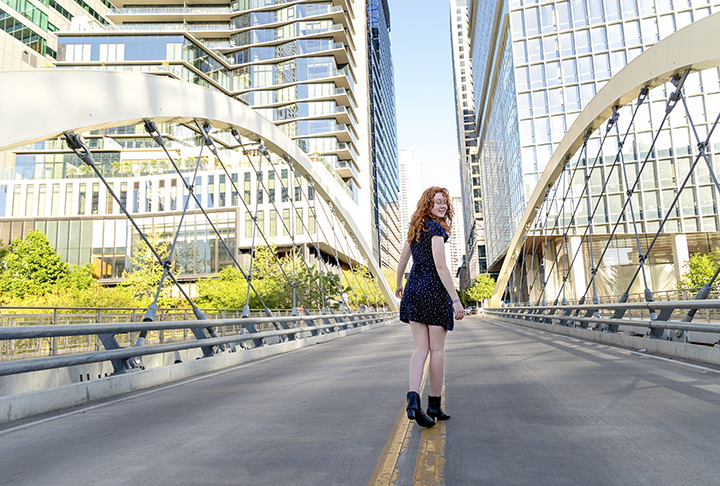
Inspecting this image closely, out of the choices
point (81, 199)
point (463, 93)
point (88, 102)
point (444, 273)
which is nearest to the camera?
point (444, 273)

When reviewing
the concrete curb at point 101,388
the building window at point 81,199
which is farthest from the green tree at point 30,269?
the concrete curb at point 101,388

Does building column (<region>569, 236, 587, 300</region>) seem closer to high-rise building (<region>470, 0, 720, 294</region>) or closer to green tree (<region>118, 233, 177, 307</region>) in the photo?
high-rise building (<region>470, 0, 720, 294</region>)

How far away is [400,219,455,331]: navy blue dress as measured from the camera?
4484 millimetres

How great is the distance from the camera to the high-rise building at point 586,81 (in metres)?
43.4

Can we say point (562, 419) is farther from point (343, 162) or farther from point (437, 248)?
point (343, 162)

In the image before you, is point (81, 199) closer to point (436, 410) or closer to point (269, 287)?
point (269, 287)

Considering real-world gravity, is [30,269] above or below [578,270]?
above

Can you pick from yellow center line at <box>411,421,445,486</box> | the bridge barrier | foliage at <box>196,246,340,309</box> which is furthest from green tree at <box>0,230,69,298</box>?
yellow center line at <box>411,421,445,486</box>

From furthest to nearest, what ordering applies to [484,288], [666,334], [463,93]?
[463,93], [484,288], [666,334]

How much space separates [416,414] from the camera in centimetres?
426

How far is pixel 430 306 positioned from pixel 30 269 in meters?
47.3

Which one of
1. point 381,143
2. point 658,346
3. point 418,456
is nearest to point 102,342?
point 418,456

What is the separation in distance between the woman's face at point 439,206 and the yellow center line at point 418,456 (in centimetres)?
175

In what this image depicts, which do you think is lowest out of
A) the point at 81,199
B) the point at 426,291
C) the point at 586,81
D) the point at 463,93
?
the point at 426,291
